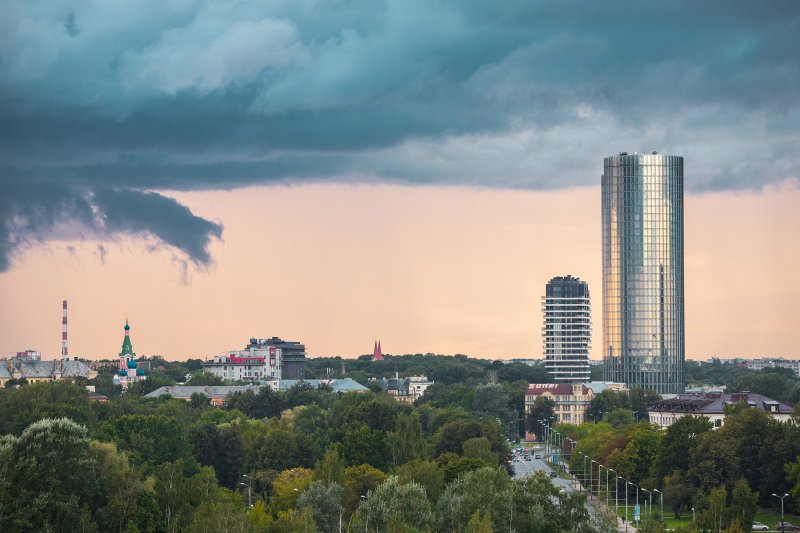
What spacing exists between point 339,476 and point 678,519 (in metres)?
29.4

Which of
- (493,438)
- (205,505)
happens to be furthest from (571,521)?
(493,438)

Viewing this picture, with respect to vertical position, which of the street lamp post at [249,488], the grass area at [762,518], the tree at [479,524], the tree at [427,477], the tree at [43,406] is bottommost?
the grass area at [762,518]

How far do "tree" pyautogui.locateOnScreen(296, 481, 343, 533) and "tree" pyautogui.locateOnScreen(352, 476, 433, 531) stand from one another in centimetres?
218

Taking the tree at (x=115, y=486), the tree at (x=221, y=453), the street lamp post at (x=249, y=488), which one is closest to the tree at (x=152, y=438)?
the tree at (x=221, y=453)

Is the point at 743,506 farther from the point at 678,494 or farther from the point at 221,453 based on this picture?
the point at 221,453

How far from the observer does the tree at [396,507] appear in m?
116

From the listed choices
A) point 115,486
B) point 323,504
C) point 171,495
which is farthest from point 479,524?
point 115,486

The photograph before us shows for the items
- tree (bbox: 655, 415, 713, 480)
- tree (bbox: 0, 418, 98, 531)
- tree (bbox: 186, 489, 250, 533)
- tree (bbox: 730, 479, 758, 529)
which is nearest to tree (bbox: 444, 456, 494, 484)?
tree (bbox: 655, 415, 713, 480)

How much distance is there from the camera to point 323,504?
126062 mm

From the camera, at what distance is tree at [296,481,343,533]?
406ft

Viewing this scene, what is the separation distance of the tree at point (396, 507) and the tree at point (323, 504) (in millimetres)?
2184

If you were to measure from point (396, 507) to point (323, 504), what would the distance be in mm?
10903

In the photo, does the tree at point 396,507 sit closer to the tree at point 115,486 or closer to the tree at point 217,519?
the tree at point 217,519

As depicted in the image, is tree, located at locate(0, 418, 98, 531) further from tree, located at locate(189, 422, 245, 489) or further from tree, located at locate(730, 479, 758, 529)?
tree, located at locate(189, 422, 245, 489)
